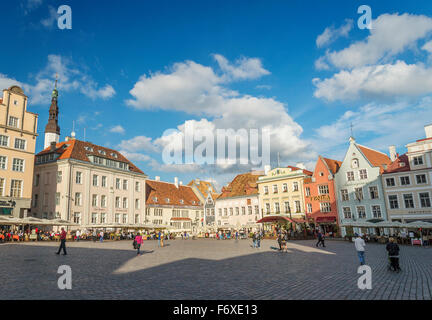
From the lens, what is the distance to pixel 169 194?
69.8m

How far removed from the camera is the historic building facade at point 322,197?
46.9 meters

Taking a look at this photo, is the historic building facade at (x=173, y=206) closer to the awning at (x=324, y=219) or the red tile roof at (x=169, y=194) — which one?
the red tile roof at (x=169, y=194)

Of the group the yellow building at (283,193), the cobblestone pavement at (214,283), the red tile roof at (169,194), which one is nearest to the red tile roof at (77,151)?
the red tile roof at (169,194)

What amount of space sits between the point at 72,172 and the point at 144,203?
16.5 m

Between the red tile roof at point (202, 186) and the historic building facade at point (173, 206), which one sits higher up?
the red tile roof at point (202, 186)

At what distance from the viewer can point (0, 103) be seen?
3941cm

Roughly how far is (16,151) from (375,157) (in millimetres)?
51503

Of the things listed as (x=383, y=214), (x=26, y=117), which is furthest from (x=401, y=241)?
(x=26, y=117)

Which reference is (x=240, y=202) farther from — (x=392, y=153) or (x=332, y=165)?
(x=392, y=153)

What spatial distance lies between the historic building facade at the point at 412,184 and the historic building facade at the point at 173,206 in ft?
111

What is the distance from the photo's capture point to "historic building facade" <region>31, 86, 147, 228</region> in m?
46.9

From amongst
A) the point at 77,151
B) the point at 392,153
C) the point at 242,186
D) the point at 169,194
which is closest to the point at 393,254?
the point at 392,153
